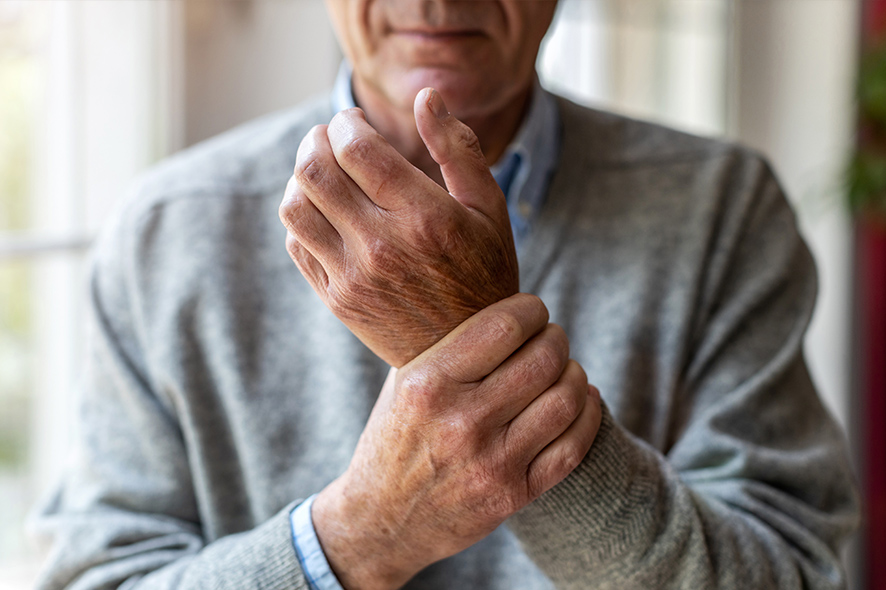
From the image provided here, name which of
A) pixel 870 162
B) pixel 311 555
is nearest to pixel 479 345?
pixel 311 555

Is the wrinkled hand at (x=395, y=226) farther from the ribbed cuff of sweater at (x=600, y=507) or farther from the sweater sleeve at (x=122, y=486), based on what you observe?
the sweater sleeve at (x=122, y=486)

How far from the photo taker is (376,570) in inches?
25.7

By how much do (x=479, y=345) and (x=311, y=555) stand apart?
278mm

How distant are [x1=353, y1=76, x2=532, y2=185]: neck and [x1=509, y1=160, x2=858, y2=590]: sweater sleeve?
30cm

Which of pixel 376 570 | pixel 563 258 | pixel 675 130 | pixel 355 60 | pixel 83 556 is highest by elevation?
pixel 355 60

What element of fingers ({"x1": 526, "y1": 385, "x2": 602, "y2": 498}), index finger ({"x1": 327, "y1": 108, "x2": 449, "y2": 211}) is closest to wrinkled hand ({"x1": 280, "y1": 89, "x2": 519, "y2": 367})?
index finger ({"x1": 327, "y1": 108, "x2": 449, "y2": 211})

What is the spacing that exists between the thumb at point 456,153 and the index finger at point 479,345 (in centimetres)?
7

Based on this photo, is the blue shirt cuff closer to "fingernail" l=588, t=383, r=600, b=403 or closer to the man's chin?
"fingernail" l=588, t=383, r=600, b=403

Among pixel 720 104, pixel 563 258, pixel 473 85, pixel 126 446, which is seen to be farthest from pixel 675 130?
pixel 720 104

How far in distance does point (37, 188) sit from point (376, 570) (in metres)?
0.84

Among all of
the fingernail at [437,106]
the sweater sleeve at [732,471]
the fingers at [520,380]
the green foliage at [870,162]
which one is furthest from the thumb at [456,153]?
the green foliage at [870,162]

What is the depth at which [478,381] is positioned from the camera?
1.82 ft

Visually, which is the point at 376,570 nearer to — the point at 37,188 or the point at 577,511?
the point at 577,511

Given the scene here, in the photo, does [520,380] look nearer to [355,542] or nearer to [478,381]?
[478,381]
